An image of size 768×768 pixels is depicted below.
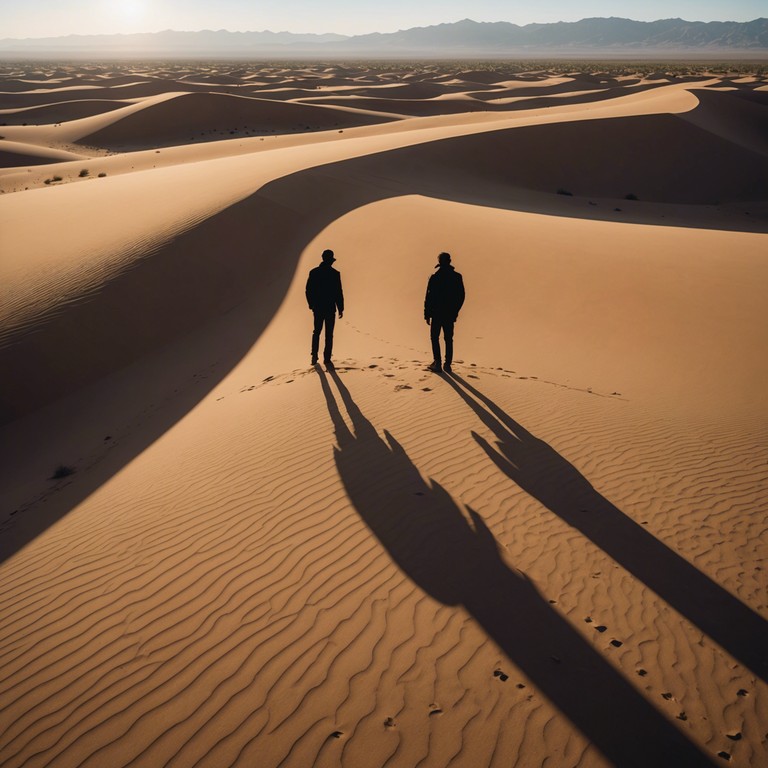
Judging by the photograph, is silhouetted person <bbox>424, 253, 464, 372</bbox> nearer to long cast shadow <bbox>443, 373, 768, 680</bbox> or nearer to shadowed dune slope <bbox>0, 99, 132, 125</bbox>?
long cast shadow <bbox>443, 373, 768, 680</bbox>

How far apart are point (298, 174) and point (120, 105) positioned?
43405mm

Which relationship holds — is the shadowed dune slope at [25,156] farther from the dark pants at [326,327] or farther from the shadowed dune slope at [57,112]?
the dark pants at [326,327]

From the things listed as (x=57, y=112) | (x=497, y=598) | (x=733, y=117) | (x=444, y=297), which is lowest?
(x=497, y=598)

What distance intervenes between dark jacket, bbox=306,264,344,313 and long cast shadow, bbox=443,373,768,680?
114 inches

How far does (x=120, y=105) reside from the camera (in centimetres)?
5294

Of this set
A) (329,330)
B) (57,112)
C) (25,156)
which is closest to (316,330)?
(329,330)

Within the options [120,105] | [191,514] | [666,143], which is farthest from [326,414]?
[120,105]

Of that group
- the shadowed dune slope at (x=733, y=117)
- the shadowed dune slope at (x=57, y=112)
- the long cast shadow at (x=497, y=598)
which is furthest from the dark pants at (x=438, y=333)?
the shadowed dune slope at (x=57, y=112)

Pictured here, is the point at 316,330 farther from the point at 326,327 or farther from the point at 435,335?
the point at 435,335

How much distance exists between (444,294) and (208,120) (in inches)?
1734

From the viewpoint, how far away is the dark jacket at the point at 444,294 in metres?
8.01

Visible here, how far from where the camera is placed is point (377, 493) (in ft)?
17.7

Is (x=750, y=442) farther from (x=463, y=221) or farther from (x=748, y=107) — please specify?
(x=748, y=107)

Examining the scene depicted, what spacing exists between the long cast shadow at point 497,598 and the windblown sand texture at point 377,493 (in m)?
0.02
